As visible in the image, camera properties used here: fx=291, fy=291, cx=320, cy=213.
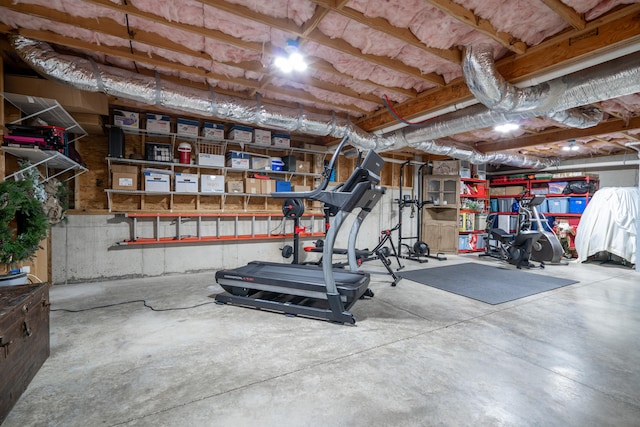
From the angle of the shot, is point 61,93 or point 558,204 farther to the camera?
point 558,204

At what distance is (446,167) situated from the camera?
7680 mm

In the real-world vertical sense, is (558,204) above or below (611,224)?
above

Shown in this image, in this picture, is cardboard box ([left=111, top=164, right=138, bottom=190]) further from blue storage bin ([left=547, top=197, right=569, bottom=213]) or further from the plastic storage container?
blue storage bin ([left=547, top=197, right=569, bottom=213])

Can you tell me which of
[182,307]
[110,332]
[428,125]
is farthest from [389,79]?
[110,332]

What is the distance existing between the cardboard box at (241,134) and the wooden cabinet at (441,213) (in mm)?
4876

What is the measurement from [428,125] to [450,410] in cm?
412

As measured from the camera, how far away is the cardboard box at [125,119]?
431cm

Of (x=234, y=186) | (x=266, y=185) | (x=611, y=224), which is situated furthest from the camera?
A: (x=611, y=224)

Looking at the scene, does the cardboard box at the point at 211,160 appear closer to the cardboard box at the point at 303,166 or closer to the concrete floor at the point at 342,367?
the cardboard box at the point at 303,166

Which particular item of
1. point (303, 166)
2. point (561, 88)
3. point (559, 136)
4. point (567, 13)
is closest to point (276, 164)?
point (303, 166)

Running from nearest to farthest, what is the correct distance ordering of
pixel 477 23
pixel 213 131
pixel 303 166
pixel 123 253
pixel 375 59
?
pixel 477 23 < pixel 375 59 < pixel 123 253 < pixel 213 131 < pixel 303 166

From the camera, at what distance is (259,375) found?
6.34 ft

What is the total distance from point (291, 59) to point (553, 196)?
8047 millimetres

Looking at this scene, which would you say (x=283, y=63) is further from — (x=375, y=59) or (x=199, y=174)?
(x=199, y=174)
